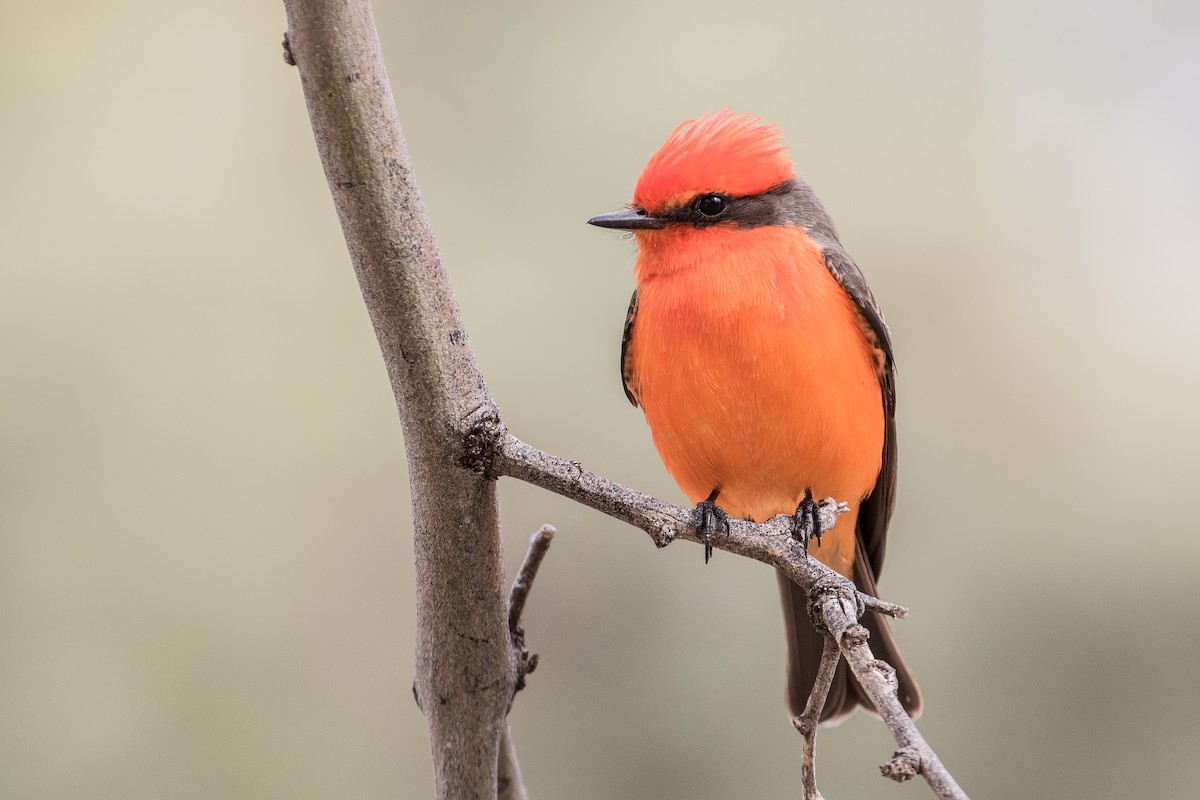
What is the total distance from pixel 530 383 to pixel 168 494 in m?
1.56

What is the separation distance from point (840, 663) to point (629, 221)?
6.03 ft

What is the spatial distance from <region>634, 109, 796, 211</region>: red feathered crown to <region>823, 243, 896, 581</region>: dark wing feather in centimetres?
Answer: 40

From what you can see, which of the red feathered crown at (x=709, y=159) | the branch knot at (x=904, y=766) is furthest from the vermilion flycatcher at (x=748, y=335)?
the branch knot at (x=904, y=766)

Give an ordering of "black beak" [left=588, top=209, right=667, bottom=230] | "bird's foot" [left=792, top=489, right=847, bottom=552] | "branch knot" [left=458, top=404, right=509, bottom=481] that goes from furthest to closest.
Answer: "black beak" [left=588, top=209, right=667, bottom=230] < "bird's foot" [left=792, top=489, right=847, bottom=552] < "branch knot" [left=458, top=404, right=509, bottom=481]

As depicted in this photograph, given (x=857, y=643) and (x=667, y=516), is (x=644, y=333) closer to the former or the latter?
(x=667, y=516)

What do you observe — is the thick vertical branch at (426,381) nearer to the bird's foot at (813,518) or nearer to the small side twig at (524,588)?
the small side twig at (524,588)

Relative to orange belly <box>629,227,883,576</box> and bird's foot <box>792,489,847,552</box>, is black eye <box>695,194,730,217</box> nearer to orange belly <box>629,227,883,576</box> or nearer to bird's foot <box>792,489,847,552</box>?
orange belly <box>629,227,883,576</box>

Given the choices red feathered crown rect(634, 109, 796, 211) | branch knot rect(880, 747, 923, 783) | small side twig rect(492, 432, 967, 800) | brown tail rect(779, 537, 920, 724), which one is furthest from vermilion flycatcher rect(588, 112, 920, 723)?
branch knot rect(880, 747, 923, 783)

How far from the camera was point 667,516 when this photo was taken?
246 centimetres

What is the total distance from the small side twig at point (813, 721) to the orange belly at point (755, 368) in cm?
148

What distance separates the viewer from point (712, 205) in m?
3.93

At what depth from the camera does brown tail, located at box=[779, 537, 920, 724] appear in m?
4.39

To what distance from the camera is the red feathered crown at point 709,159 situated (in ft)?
12.3

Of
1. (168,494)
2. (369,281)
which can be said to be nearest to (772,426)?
(369,281)
